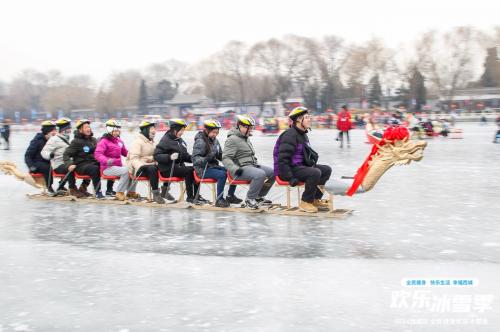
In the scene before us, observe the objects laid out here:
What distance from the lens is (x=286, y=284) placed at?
17.9 feet

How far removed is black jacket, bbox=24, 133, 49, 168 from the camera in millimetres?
11562

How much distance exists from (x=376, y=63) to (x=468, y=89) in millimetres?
17043

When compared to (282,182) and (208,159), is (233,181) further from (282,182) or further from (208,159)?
(282,182)

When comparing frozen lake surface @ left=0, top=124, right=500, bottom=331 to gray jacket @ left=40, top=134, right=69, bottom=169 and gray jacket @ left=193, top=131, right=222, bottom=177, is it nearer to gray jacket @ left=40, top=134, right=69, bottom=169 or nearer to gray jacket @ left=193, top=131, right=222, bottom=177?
gray jacket @ left=193, top=131, right=222, bottom=177

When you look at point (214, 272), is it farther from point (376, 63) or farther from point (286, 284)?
point (376, 63)

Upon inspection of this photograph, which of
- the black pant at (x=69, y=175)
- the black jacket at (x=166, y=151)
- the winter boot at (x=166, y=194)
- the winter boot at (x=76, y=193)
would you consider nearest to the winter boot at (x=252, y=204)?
the black jacket at (x=166, y=151)

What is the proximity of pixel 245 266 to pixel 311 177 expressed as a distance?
2910 millimetres

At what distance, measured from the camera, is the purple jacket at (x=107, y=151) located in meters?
10.6

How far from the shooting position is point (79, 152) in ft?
36.1

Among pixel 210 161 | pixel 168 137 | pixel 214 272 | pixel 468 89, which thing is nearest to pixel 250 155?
pixel 210 161

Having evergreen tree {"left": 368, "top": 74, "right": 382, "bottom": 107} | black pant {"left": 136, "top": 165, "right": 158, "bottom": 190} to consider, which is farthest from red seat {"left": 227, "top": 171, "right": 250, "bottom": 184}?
evergreen tree {"left": 368, "top": 74, "right": 382, "bottom": 107}

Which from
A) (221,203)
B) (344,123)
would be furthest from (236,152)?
(344,123)

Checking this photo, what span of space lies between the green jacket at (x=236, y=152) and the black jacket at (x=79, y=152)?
9.73 feet

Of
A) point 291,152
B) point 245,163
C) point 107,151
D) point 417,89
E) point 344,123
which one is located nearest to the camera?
point 291,152
